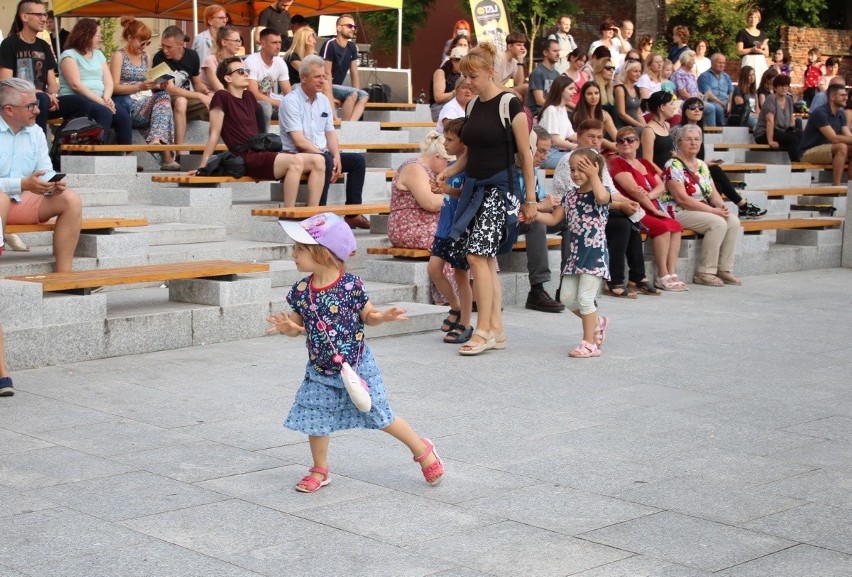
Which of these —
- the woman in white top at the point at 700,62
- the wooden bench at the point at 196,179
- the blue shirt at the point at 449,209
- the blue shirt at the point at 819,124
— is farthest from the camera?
the woman in white top at the point at 700,62

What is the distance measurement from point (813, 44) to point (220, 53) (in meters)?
20.7

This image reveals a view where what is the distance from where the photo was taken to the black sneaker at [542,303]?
392 inches

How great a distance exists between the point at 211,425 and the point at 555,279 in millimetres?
5200

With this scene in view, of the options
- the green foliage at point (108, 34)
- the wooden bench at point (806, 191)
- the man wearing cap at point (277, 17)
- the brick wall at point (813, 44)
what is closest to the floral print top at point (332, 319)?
the wooden bench at point (806, 191)

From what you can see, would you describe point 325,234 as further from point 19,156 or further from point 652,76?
point 652,76

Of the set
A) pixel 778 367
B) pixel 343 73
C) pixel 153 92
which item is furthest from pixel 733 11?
pixel 778 367

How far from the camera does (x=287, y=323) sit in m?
5.10

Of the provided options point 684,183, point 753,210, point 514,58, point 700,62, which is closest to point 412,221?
point 684,183

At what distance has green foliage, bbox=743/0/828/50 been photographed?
101ft

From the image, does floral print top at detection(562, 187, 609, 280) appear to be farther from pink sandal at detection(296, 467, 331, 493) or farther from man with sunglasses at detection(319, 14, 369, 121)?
man with sunglasses at detection(319, 14, 369, 121)

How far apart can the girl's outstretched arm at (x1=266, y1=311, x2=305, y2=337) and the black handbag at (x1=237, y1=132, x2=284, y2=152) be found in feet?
20.1

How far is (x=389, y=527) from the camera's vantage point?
4613 millimetres

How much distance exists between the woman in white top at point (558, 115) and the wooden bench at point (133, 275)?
5.28m

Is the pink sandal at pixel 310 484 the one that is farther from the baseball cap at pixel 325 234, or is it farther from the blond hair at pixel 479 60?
the blond hair at pixel 479 60
